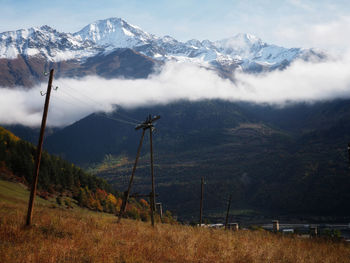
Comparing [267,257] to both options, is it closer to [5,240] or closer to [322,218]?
[5,240]

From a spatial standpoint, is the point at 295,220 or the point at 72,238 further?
the point at 295,220

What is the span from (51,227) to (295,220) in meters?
181

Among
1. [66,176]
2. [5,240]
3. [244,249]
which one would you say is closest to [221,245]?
[244,249]

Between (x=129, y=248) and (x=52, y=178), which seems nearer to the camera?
(x=129, y=248)

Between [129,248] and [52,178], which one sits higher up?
[52,178]

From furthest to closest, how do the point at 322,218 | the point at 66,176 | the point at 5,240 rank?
the point at 322,218 < the point at 66,176 < the point at 5,240

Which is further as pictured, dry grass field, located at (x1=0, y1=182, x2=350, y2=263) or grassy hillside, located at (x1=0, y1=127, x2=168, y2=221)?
grassy hillside, located at (x1=0, y1=127, x2=168, y2=221)

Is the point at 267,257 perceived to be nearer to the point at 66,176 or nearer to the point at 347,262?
the point at 347,262

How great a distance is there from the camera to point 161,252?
1443 centimetres

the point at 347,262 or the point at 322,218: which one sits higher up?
the point at 347,262

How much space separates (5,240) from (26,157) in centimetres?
7815

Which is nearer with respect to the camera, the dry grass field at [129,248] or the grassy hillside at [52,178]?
the dry grass field at [129,248]

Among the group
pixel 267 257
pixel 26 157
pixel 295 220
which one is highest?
pixel 26 157


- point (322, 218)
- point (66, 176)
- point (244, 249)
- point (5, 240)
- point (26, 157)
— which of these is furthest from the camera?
point (322, 218)
